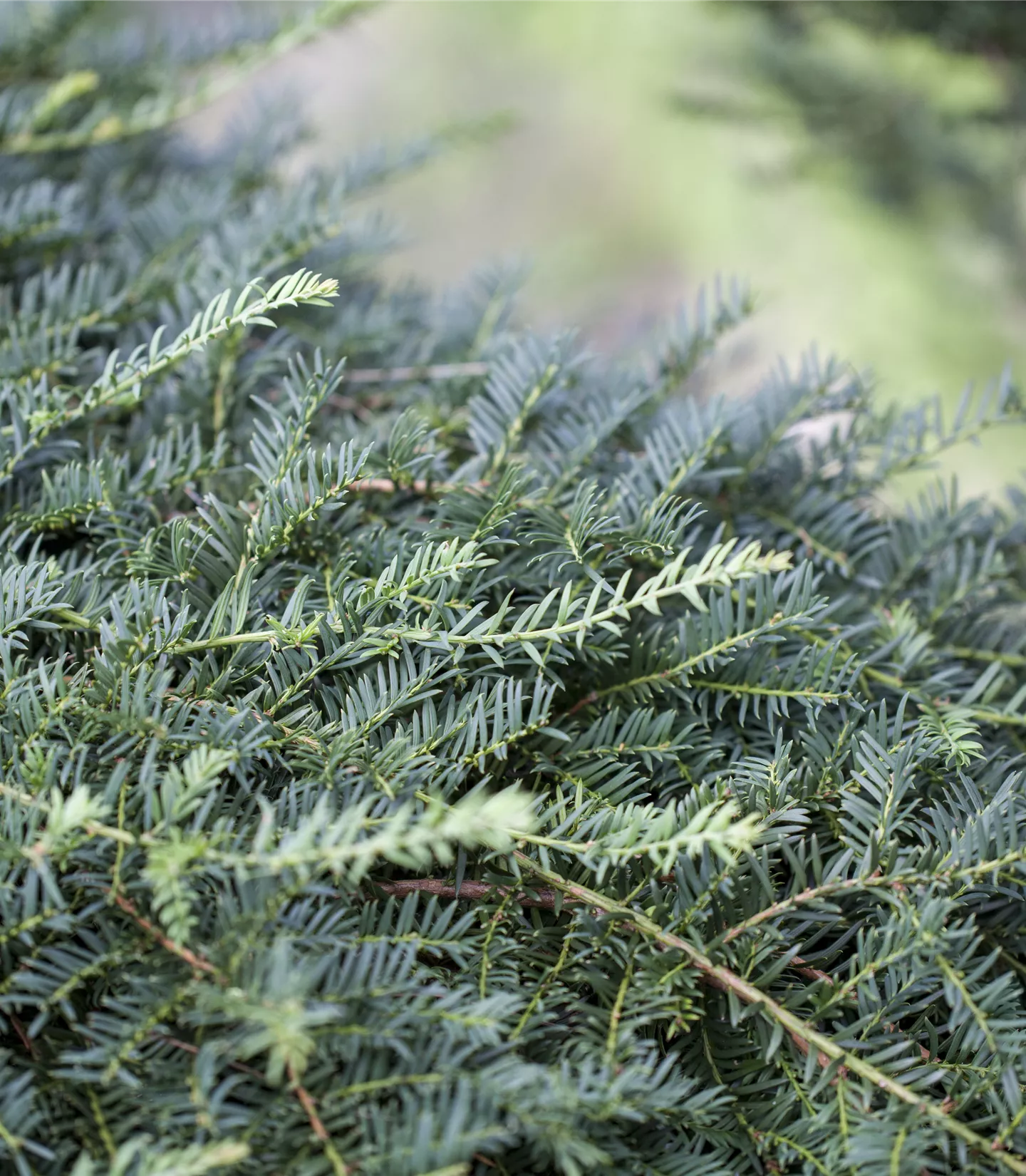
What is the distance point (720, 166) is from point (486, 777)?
117 centimetres

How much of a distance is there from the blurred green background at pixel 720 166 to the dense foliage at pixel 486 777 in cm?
19

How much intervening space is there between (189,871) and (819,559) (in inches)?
10.4

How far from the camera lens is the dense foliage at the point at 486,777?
0.23 meters

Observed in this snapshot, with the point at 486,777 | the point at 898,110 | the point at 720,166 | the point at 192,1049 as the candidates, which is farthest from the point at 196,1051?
the point at 720,166

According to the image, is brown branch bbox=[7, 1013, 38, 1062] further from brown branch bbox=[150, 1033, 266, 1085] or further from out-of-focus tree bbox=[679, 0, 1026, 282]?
out-of-focus tree bbox=[679, 0, 1026, 282]

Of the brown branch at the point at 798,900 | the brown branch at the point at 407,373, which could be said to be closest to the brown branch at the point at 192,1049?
the brown branch at the point at 798,900

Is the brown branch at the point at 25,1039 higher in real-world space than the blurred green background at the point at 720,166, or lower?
lower

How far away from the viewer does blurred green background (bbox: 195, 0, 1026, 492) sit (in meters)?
0.79

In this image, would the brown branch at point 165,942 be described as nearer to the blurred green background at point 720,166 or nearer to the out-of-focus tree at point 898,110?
the blurred green background at point 720,166

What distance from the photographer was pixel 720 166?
49.1 inches

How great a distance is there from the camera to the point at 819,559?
379mm

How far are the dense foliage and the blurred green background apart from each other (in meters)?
0.19

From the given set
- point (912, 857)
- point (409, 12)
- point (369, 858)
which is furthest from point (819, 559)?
point (409, 12)

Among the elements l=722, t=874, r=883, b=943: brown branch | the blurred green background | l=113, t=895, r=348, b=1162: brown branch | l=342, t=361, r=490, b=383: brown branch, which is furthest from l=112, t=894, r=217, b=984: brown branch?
the blurred green background
